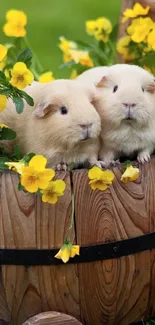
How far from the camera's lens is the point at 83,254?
9.75ft

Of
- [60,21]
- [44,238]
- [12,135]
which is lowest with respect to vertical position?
[44,238]

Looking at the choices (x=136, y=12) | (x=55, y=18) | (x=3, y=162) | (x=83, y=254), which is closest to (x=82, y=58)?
(x=136, y=12)

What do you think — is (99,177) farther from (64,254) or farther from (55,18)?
(55,18)

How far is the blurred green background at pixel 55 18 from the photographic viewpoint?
6.27m

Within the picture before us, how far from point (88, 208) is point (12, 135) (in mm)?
369

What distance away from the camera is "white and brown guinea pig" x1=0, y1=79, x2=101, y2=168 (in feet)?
9.41

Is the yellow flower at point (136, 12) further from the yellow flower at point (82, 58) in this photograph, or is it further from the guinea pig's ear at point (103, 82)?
the guinea pig's ear at point (103, 82)

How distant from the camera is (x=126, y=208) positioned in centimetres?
297

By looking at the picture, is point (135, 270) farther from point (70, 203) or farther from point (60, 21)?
point (60, 21)

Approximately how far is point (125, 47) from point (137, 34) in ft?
1.15

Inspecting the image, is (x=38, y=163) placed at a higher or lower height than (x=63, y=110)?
lower

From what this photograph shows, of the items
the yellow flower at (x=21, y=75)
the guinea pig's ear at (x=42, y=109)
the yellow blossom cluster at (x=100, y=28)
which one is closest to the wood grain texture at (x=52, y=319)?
the guinea pig's ear at (x=42, y=109)

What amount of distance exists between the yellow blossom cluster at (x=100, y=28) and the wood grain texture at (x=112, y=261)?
1202 mm

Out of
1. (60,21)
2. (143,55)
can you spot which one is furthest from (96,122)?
(60,21)
